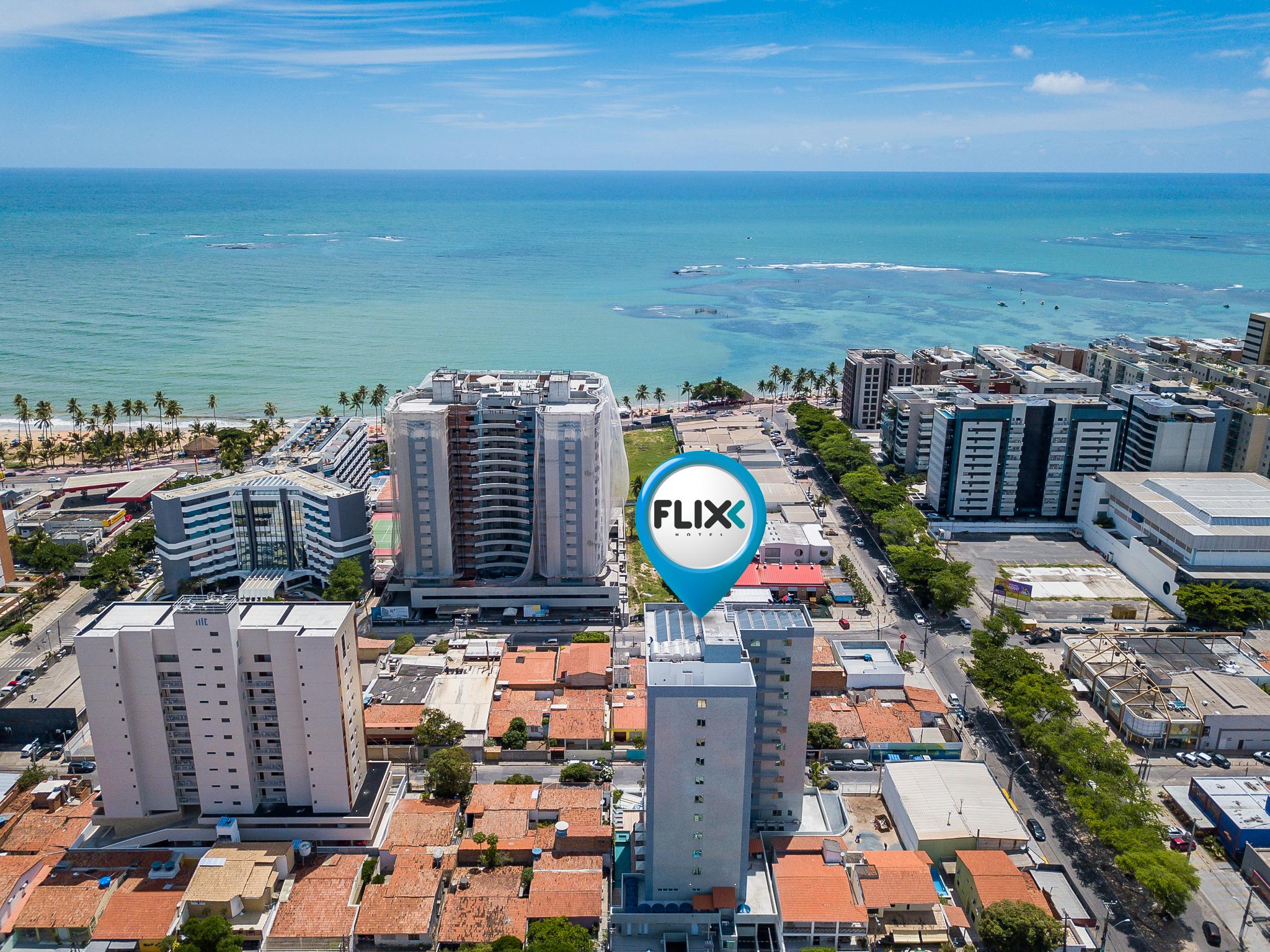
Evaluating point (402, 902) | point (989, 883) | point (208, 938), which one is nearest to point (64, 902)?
point (208, 938)

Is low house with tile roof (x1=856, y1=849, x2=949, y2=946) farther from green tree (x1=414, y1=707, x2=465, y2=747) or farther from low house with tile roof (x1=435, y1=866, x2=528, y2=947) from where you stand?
green tree (x1=414, y1=707, x2=465, y2=747)

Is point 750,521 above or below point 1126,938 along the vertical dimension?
above

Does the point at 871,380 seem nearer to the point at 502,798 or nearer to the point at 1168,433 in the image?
the point at 1168,433

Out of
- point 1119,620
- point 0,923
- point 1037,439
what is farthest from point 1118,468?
point 0,923

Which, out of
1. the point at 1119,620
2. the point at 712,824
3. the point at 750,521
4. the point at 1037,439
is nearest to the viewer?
the point at 750,521

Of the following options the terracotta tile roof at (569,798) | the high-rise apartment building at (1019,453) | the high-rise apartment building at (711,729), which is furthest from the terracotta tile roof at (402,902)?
the high-rise apartment building at (1019,453)

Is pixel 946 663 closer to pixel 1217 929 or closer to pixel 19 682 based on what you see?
pixel 1217 929

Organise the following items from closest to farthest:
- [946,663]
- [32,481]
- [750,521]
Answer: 1. [750,521]
2. [946,663]
3. [32,481]
